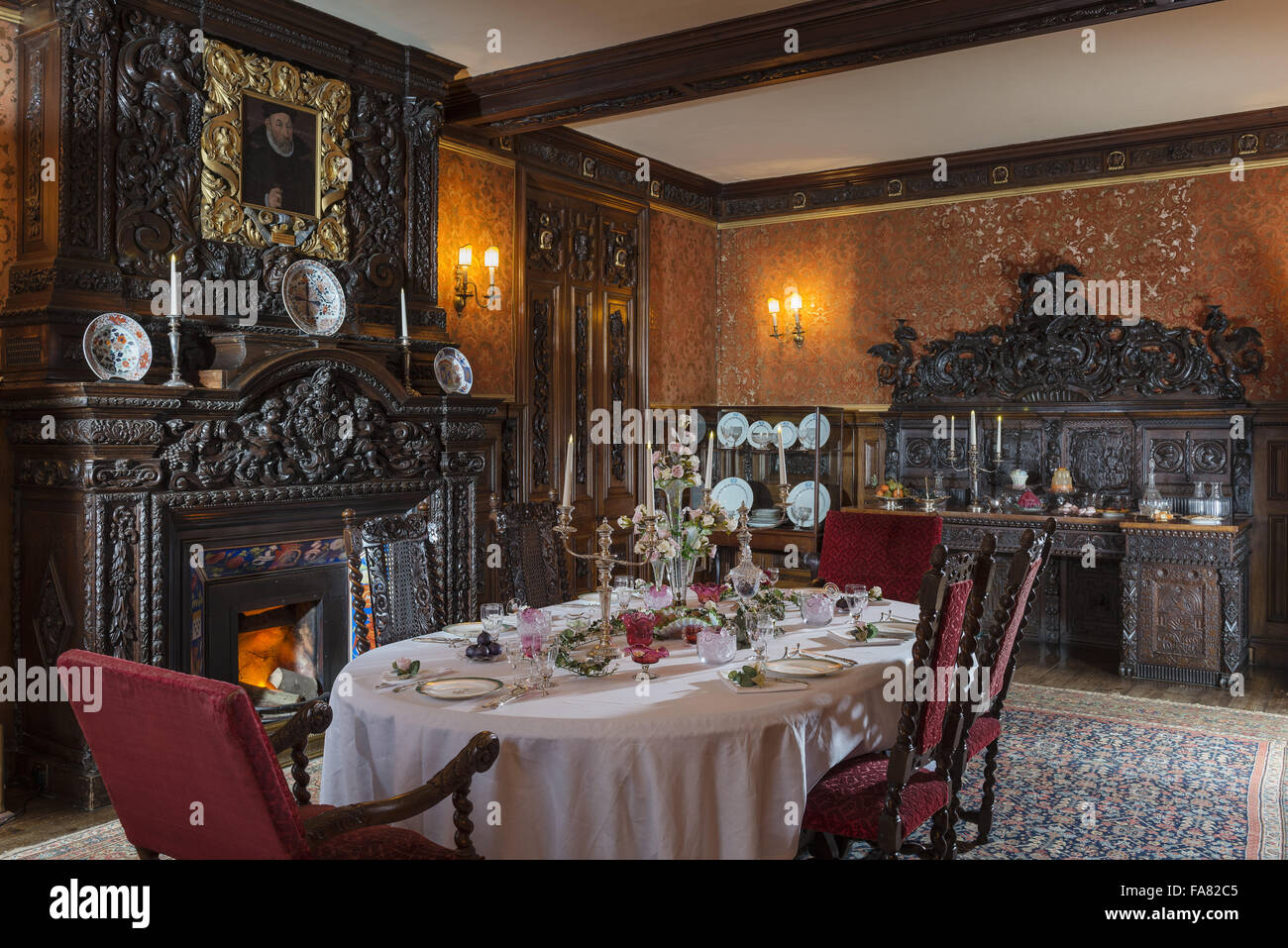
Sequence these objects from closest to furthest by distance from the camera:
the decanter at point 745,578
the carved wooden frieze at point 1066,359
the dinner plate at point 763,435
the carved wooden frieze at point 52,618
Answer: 1. the decanter at point 745,578
2. the carved wooden frieze at point 52,618
3. the carved wooden frieze at point 1066,359
4. the dinner plate at point 763,435

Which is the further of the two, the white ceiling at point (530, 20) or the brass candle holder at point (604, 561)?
the white ceiling at point (530, 20)

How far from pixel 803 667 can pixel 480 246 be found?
12.7 ft

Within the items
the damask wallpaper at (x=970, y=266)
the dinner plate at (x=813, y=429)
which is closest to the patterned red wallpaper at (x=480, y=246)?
the damask wallpaper at (x=970, y=266)

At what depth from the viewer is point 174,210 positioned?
4191 mm

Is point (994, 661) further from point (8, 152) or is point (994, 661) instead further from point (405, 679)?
point (8, 152)

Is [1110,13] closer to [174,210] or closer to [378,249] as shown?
[378,249]

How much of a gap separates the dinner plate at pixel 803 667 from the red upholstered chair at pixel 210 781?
0.99m

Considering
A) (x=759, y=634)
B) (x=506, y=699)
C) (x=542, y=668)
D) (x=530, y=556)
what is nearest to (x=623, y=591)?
(x=530, y=556)

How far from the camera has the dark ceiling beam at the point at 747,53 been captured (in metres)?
4.08

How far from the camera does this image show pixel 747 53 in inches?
183

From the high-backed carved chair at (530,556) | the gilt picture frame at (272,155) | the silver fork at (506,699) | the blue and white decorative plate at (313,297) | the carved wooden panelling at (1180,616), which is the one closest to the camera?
the silver fork at (506,699)

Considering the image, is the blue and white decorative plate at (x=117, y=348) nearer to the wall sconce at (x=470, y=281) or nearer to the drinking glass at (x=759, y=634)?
the wall sconce at (x=470, y=281)

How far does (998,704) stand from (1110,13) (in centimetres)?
277

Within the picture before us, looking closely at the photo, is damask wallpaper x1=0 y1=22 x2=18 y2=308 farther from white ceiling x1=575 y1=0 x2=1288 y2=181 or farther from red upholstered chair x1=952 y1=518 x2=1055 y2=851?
red upholstered chair x1=952 y1=518 x2=1055 y2=851
